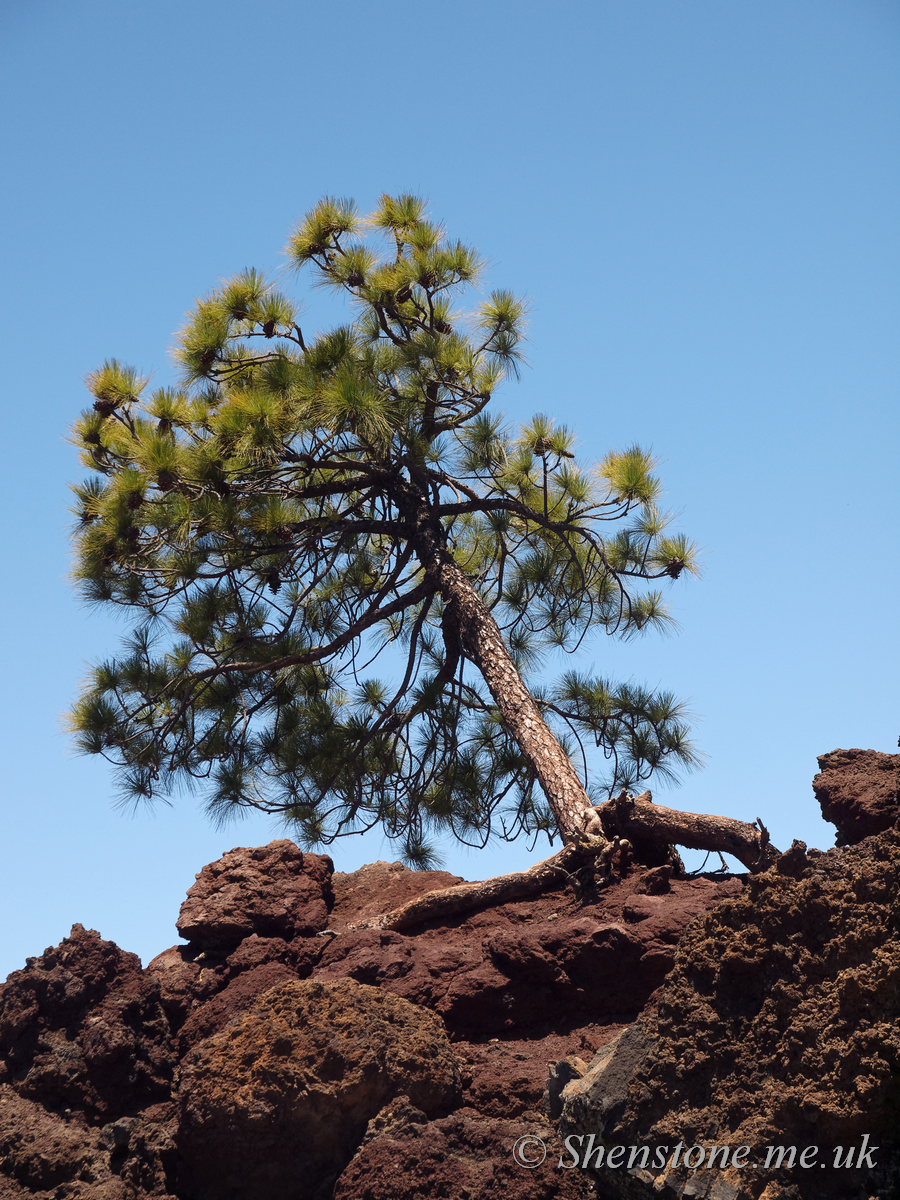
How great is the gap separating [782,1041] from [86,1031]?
7.80ft

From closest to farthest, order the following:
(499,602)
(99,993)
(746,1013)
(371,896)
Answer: (746,1013) → (99,993) → (371,896) → (499,602)

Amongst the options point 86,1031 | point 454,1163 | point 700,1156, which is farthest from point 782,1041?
point 86,1031

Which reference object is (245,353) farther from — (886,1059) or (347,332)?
(886,1059)

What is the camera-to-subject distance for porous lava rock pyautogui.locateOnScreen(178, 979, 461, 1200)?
2881 mm

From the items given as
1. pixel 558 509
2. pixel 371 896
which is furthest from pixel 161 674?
pixel 558 509

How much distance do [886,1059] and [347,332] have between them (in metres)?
4.10

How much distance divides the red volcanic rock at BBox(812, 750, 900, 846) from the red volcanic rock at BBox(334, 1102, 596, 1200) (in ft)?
5.63

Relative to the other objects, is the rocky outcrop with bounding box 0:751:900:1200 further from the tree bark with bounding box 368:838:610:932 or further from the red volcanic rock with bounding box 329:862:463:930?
the red volcanic rock with bounding box 329:862:463:930

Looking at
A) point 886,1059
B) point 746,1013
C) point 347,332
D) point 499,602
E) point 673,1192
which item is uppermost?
point 347,332

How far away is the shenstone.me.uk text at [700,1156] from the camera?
2371mm

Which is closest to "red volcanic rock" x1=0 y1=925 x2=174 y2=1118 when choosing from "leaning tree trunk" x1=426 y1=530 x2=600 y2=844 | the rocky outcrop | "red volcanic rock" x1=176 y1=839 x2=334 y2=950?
the rocky outcrop

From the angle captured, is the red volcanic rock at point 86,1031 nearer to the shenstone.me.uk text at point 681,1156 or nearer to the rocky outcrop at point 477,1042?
the rocky outcrop at point 477,1042

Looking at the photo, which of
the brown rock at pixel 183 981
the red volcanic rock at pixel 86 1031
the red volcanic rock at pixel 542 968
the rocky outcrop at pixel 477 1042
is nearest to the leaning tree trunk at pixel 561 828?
the rocky outcrop at pixel 477 1042

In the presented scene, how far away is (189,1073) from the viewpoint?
10.1ft
